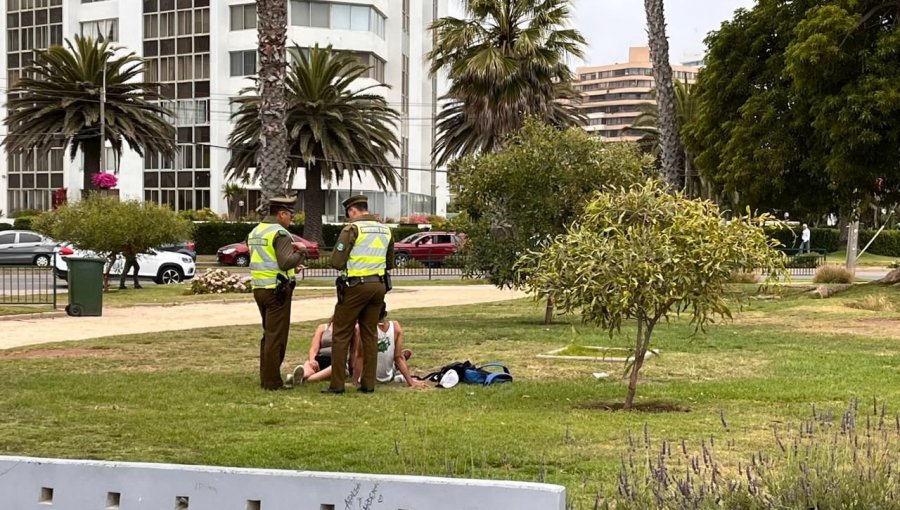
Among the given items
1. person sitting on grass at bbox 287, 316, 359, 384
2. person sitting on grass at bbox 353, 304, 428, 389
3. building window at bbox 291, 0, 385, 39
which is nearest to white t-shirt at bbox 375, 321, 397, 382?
person sitting on grass at bbox 353, 304, 428, 389

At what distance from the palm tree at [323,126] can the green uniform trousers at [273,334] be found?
110ft

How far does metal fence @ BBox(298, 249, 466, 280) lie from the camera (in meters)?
38.7

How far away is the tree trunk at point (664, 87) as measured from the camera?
83.6ft

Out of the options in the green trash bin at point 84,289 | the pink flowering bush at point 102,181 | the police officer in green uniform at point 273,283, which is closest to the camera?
the police officer in green uniform at point 273,283

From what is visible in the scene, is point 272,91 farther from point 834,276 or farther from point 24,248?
point 24,248

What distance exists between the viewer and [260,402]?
9.91 meters

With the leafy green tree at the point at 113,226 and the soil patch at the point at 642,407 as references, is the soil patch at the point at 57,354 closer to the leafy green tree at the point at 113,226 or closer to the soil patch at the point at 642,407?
the soil patch at the point at 642,407

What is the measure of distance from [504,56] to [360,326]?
26119 millimetres

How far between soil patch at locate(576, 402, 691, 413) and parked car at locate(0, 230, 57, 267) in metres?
33.8

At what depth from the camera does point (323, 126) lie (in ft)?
147

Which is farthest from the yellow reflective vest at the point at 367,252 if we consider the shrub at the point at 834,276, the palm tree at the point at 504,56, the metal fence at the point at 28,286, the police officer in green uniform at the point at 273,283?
the palm tree at the point at 504,56

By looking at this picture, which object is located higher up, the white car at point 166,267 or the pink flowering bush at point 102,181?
the pink flowering bush at point 102,181

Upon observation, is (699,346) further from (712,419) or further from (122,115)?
(122,115)

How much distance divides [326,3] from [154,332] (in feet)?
145
